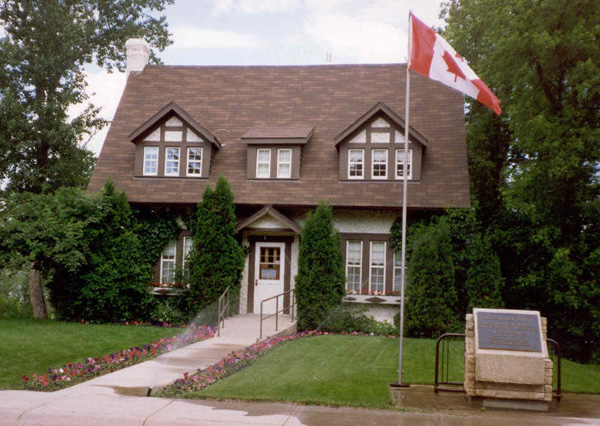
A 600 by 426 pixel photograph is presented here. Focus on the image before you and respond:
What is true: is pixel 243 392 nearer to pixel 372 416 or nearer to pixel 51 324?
pixel 372 416

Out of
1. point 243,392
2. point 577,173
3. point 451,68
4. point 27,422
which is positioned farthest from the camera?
point 577,173

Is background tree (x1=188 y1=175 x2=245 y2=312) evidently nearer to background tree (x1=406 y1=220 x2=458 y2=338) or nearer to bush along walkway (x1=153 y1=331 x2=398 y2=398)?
bush along walkway (x1=153 y1=331 x2=398 y2=398)

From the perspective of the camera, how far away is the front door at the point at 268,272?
19.3 metres

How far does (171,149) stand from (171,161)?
16.2 inches

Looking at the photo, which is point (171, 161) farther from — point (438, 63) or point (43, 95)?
point (438, 63)

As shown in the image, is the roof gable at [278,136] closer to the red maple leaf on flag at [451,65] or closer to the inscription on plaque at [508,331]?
the red maple leaf on flag at [451,65]

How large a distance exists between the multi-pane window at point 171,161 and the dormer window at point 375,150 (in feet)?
17.9

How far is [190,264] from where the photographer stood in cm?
1839

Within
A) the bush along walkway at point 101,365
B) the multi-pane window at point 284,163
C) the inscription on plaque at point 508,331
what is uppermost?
the multi-pane window at point 284,163

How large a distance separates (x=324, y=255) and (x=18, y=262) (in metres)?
8.64

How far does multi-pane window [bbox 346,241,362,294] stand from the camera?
18828mm

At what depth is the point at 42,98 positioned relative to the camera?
24359mm

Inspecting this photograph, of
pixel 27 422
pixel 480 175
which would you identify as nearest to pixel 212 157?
pixel 480 175

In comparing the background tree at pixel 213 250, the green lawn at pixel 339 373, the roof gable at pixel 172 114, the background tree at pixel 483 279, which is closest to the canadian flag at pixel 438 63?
the green lawn at pixel 339 373
